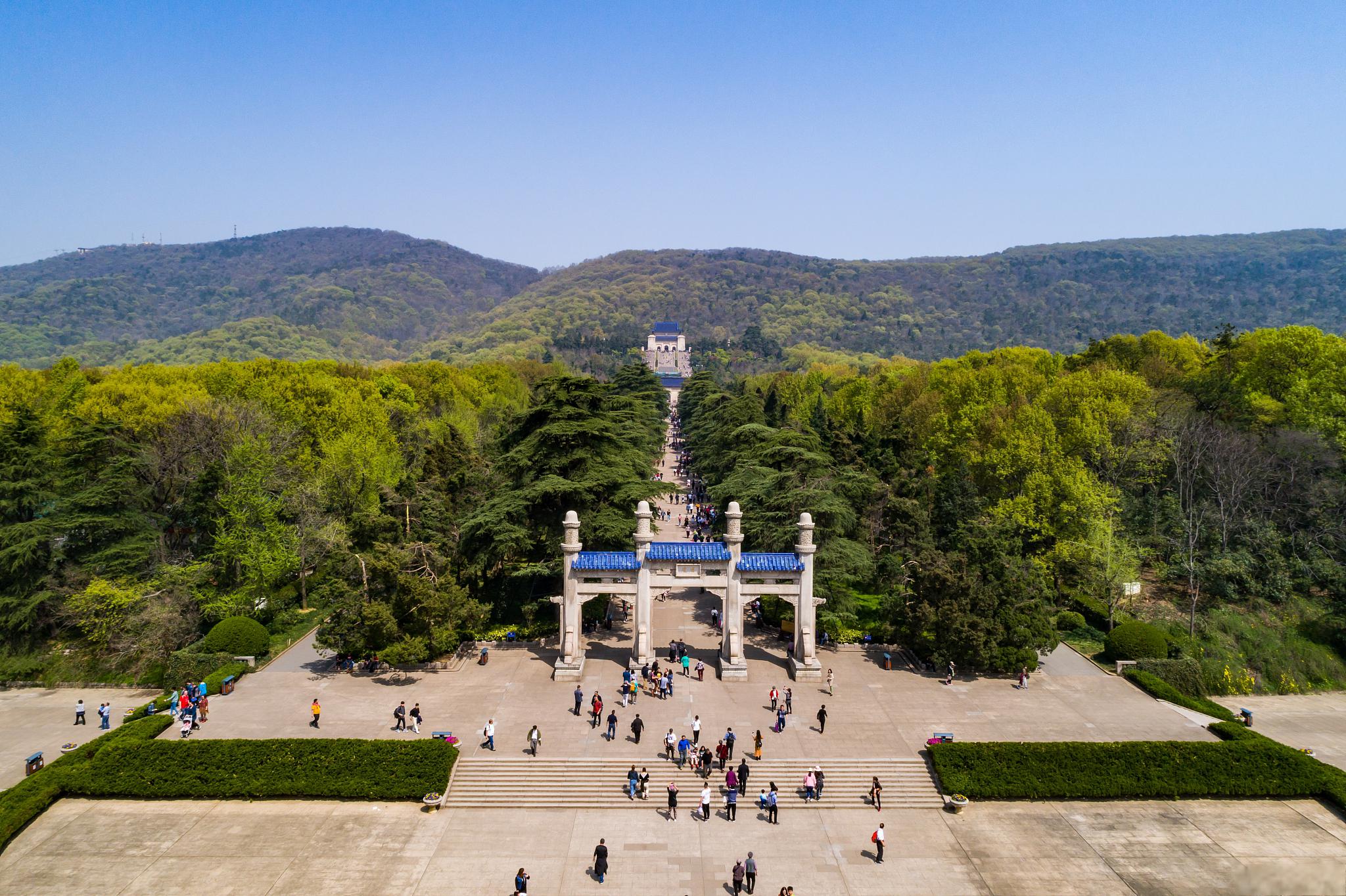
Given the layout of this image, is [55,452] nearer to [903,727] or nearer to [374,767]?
[374,767]

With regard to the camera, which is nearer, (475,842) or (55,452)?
(475,842)

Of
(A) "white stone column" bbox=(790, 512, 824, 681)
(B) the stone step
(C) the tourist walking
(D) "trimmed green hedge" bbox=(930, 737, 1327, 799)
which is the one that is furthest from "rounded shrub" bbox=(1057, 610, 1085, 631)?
(C) the tourist walking

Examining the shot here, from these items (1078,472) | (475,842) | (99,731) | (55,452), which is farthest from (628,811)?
(55,452)

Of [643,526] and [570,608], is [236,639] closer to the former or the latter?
[570,608]

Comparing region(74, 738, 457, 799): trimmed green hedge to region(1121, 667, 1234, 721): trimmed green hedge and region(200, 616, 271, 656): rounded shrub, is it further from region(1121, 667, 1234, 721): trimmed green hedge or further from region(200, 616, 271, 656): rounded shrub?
region(1121, 667, 1234, 721): trimmed green hedge

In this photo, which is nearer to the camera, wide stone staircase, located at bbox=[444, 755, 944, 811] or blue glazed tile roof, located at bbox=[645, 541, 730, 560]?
wide stone staircase, located at bbox=[444, 755, 944, 811]

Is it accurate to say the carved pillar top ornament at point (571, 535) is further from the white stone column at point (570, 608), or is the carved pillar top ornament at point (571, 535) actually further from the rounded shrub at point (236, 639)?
the rounded shrub at point (236, 639)

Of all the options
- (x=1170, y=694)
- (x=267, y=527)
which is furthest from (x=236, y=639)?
(x=1170, y=694)
